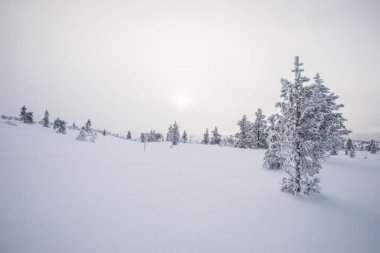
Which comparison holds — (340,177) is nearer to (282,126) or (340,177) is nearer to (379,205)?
(379,205)

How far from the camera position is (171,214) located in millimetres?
11695

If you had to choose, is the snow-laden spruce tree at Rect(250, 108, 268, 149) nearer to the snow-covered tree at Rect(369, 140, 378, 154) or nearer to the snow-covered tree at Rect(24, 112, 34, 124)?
the snow-covered tree at Rect(369, 140, 378, 154)

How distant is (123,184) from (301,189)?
14.4 m

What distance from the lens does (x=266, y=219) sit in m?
11.4

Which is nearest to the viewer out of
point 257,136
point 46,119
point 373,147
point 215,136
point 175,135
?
point 257,136

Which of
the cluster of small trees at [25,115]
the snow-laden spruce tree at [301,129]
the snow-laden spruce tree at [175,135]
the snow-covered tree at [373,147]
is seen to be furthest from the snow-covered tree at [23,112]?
the snow-covered tree at [373,147]

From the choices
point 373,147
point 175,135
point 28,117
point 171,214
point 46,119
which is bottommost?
point 171,214

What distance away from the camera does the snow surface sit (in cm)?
883

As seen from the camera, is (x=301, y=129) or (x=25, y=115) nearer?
(x=301, y=129)

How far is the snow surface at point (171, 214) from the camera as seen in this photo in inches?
348

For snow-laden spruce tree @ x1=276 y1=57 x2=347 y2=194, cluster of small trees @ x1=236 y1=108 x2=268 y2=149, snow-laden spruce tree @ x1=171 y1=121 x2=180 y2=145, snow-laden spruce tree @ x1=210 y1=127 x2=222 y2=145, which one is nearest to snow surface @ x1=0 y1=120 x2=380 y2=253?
snow-laden spruce tree @ x1=276 y1=57 x2=347 y2=194

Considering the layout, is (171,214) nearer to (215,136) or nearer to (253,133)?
(253,133)

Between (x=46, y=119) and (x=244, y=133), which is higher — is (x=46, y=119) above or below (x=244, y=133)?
above

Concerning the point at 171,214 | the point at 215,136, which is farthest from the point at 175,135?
the point at 171,214
